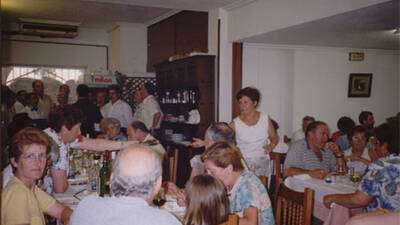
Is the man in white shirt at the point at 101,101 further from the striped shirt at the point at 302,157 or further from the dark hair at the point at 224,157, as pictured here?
the dark hair at the point at 224,157

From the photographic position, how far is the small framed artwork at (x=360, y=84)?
6.64 meters

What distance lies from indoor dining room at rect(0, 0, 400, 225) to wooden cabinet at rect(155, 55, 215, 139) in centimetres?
2

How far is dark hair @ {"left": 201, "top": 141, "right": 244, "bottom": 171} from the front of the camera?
2.42m

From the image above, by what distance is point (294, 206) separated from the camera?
2447mm

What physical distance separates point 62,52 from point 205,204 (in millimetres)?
8074

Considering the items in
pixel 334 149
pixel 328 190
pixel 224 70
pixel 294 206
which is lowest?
pixel 328 190

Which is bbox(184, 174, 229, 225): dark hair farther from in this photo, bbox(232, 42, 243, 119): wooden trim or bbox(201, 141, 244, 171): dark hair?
bbox(232, 42, 243, 119): wooden trim

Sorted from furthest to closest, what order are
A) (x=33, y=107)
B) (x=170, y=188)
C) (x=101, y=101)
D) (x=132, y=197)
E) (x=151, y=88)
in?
1. (x=101, y=101)
2. (x=151, y=88)
3. (x=33, y=107)
4. (x=170, y=188)
5. (x=132, y=197)

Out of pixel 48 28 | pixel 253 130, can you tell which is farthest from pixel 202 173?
pixel 48 28

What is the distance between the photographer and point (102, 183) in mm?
2986

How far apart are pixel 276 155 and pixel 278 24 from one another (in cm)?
144

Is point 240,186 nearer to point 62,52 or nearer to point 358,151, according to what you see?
point 358,151

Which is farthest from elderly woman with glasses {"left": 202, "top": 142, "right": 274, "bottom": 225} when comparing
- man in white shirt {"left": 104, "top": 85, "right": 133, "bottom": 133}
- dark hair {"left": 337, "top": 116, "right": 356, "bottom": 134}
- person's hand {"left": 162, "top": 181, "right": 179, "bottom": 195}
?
man in white shirt {"left": 104, "top": 85, "right": 133, "bottom": 133}

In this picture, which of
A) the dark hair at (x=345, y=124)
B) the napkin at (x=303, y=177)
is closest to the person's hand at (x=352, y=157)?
the napkin at (x=303, y=177)
